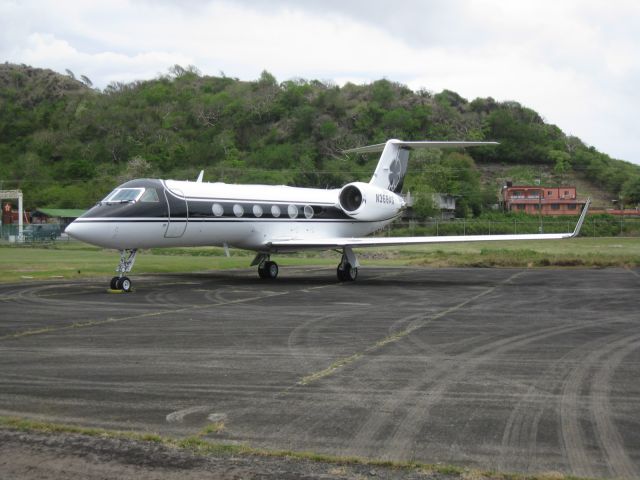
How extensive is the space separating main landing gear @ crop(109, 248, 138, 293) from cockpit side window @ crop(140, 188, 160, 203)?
1.32m

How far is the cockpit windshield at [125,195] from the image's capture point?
58.0ft

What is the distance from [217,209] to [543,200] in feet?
241

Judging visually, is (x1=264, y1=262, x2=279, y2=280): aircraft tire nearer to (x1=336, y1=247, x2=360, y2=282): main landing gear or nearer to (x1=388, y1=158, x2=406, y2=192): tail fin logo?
(x1=336, y1=247, x2=360, y2=282): main landing gear

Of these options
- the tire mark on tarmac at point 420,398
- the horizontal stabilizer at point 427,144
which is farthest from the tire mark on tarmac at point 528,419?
the horizontal stabilizer at point 427,144

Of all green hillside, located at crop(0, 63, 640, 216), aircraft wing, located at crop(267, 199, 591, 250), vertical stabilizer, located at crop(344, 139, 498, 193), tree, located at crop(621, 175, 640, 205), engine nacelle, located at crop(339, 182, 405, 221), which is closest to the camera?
aircraft wing, located at crop(267, 199, 591, 250)

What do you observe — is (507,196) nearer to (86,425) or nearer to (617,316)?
(617,316)

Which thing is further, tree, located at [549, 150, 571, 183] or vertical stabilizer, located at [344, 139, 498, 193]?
tree, located at [549, 150, 571, 183]

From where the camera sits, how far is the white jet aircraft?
685 inches

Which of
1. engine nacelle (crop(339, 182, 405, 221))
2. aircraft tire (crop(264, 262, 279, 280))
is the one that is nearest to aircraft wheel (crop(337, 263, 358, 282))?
aircraft tire (crop(264, 262, 279, 280))

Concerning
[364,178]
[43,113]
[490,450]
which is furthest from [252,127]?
[490,450]

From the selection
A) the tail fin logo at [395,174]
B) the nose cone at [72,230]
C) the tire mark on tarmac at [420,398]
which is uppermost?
the tail fin logo at [395,174]

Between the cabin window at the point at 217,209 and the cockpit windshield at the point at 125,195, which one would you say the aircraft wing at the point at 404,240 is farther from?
the cockpit windshield at the point at 125,195

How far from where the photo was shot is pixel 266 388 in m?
7.02

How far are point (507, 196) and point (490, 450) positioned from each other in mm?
86615
